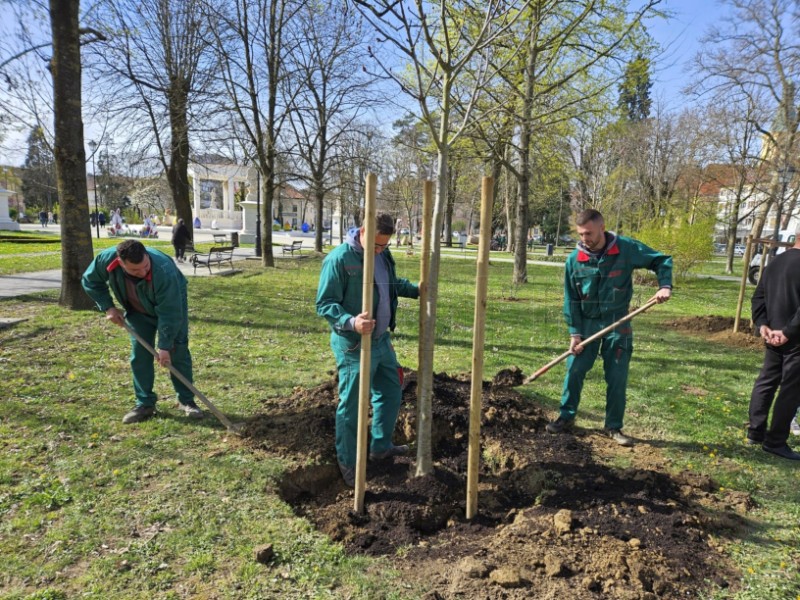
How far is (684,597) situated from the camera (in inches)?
92.6

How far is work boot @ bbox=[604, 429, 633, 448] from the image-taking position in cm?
408

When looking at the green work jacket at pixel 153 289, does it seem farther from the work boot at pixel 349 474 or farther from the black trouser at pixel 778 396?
the black trouser at pixel 778 396

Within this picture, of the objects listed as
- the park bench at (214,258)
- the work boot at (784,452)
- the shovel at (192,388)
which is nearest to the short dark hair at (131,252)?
the shovel at (192,388)

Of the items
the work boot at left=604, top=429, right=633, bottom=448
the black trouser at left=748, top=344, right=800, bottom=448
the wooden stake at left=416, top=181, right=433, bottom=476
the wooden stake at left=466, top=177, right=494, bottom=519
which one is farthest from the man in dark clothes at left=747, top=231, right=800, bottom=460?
the wooden stake at left=416, top=181, right=433, bottom=476

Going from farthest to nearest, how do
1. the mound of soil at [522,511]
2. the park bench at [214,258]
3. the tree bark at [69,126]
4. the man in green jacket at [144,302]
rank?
the park bench at [214,258]
the tree bark at [69,126]
the man in green jacket at [144,302]
the mound of soil at [522,511]

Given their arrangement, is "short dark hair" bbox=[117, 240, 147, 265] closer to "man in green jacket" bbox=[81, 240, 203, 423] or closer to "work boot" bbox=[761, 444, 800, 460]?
"man in green jacket" bbox=[81, 240, 203, 423]

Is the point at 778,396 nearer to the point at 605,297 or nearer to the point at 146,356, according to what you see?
the point at 605,297

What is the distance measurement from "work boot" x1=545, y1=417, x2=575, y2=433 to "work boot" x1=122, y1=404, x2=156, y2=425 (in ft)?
11.7

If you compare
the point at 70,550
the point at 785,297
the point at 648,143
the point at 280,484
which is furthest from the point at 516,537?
the point at 648,143

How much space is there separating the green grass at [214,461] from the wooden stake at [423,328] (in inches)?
32.0

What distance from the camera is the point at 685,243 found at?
16219mm

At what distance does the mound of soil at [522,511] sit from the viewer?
8.00 feet

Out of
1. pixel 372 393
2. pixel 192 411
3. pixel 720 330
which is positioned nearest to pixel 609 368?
pixel 372 393

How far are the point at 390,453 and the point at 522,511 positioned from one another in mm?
1093
